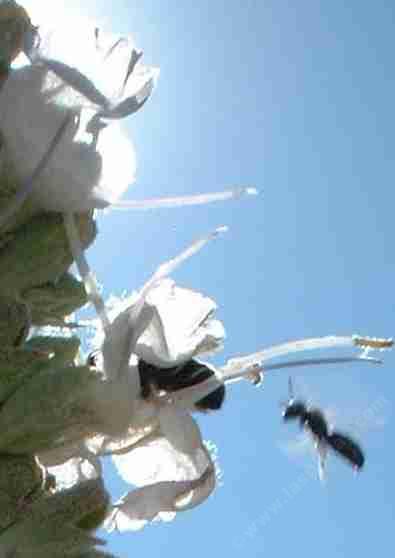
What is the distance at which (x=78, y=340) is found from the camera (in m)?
2.15

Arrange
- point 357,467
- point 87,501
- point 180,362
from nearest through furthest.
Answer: point 87,501 → point 180,362 → point 357,467

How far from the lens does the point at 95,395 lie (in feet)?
6.93

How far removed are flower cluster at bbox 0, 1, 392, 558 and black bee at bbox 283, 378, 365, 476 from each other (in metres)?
0.52

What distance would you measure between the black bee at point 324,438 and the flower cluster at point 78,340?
20.3 inches

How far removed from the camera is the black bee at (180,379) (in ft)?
7.22

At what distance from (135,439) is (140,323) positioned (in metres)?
0.29

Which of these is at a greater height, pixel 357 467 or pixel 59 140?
pixel 59 140

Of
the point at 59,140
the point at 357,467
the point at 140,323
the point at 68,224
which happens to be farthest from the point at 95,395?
the point at 357,467

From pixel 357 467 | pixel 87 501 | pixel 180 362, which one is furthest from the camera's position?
pixel 357 467

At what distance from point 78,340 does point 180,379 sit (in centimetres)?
23

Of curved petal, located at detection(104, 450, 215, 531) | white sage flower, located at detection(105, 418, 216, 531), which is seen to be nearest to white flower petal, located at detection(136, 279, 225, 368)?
white sage flower, located at detection(105, 418, 216, 531)

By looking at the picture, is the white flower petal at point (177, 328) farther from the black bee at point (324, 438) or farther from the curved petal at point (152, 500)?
the black bee at point (324, 438)

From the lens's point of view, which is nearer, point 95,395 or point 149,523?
A: point 95,395

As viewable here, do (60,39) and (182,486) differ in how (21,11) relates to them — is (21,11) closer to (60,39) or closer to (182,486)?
Result: (60,39)
